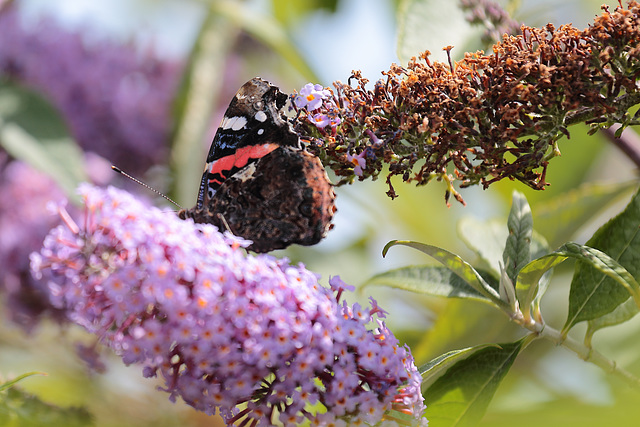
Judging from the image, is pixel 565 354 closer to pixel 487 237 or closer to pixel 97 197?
pixel 487 237

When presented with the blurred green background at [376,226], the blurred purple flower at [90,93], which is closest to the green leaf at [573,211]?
the blurred green background at [376,226]

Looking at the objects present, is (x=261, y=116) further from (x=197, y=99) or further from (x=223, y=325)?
(x=197, y=99)

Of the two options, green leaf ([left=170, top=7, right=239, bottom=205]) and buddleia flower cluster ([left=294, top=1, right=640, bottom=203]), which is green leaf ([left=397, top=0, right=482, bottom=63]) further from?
green leaf ([left=170, top=7, right=239, bottom=205])

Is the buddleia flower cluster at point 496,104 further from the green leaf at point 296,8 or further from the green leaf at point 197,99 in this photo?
the green leaf at point 296,8

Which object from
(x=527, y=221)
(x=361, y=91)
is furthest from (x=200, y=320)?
(x=527, y=221)

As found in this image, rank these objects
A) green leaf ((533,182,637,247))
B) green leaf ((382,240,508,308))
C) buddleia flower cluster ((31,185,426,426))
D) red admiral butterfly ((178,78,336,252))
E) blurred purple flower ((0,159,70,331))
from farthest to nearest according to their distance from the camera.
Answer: blurred purple flower ((0,159,70,331)) < green leaf ((533,182,637,247)) < red admiral butterfly ((178,78,336,252)) < green leaf ((382,240,508,308)) < buddleia flower cluster ((31,185,426,426))

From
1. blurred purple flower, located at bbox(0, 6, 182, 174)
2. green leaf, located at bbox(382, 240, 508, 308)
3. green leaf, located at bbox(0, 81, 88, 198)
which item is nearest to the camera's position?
green leaf, located at bbox(382, 240, 508, 308)

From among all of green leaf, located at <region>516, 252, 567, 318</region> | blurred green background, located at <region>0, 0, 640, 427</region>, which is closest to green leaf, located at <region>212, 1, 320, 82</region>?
blurred green background, located at <region>0, 0, 640, 427</region>
